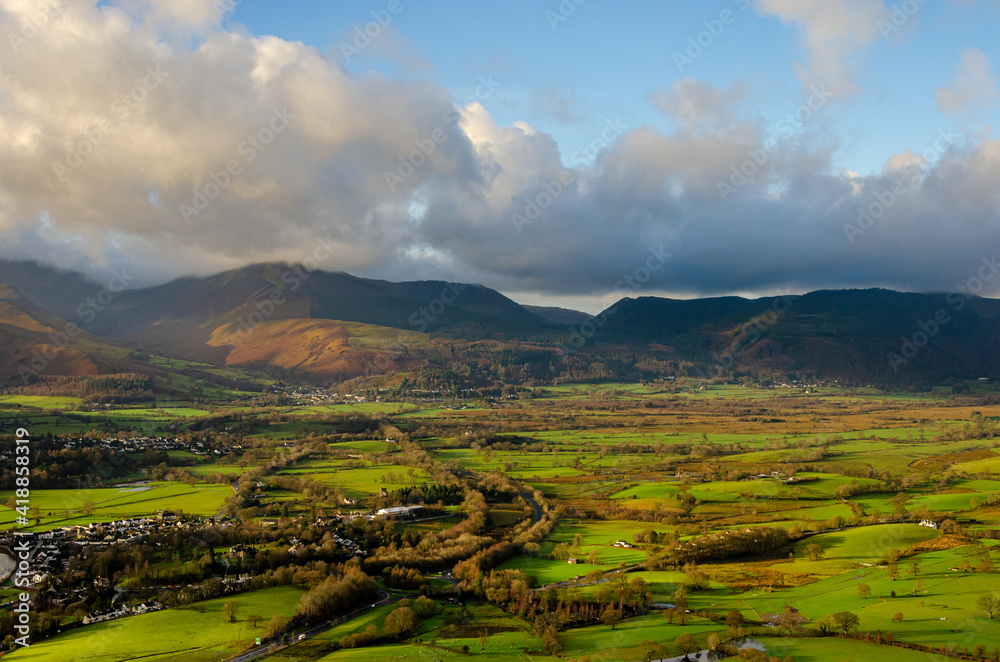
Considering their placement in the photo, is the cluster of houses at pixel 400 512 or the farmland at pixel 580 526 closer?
the farmland at pixel 580 526

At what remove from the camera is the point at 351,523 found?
2712 inches

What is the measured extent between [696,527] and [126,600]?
180ft

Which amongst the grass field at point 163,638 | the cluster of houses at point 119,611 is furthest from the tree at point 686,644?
the cluster of houses at point 119,611

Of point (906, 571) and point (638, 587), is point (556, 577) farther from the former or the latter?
point (906, 571)

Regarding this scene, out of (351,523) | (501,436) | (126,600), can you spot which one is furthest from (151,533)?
(501,436)

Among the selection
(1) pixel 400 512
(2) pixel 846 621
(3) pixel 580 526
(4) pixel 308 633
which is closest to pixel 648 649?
(2) pixel 846 621

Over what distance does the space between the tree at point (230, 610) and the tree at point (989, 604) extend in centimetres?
5033

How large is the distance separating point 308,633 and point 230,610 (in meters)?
5.76

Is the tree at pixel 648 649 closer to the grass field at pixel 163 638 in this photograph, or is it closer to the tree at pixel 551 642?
the tree at pixel 551 642

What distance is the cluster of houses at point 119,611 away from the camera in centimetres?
4425

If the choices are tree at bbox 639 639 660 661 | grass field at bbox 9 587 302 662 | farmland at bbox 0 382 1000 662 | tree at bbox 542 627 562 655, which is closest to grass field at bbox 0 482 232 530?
farmland at bbox 0 382 1000 662

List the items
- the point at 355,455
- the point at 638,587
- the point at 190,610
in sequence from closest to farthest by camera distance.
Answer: the point at 190,610 → the point at 638,587 → the point at 355,455

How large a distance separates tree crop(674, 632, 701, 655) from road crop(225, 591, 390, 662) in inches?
872

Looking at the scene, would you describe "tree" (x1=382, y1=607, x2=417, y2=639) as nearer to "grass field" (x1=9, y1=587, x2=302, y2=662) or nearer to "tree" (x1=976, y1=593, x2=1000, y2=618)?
"grass field" (x1=9, y1=587, x2=302, y2=662)
